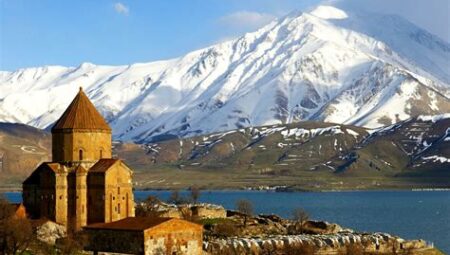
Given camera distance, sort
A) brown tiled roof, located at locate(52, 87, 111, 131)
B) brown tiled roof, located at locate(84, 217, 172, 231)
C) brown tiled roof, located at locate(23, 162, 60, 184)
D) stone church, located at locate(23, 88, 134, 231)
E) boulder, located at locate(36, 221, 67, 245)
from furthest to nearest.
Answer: brown tiled roof, located at locate(52, 87, 111, 131) < brown tiled roof, located at locate(23, 162, 60, 184) < stone church, located at locate(23, 88, 134, 231) < boulder, located at locate(36, 221, 67, 245) < brown tiled roof, located at locate(84, 217, 172, 231)

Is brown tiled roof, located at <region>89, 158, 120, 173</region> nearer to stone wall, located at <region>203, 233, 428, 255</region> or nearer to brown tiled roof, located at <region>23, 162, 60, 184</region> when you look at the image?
brown tiled roof, located at <region>23, 162, 60, 184</region>

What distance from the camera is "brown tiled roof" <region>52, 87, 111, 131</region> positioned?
8412 centimetres

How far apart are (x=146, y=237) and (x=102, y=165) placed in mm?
13442

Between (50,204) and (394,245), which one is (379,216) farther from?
(50,204)

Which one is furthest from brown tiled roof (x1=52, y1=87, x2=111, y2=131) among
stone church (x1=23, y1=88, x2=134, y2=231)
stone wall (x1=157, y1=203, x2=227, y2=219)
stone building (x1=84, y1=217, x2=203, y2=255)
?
stone wall (x1=157, y1=203, x2=227, y2=219)

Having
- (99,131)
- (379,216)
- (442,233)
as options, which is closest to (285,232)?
(99,131)

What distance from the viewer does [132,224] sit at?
241 feet

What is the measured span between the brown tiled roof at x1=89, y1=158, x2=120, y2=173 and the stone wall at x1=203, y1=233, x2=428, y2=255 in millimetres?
11064

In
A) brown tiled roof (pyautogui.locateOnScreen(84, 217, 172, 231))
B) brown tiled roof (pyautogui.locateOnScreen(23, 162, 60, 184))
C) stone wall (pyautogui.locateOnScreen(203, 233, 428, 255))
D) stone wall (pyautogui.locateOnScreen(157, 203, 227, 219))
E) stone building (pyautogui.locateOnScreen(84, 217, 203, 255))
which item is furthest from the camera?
stone wall (pyautogui.locateOnScreen(157, 203, 227, 219))

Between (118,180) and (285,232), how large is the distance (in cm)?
2390

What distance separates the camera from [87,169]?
8256 centimetres

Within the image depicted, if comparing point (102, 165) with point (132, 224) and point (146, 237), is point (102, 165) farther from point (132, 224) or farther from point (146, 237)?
point (146, 237)

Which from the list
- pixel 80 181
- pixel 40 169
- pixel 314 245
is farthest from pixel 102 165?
pixel 314 245

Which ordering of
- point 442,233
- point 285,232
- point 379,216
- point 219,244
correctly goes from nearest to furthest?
point 219,244 → point 285,232 → point 442,233 → point 379,216
